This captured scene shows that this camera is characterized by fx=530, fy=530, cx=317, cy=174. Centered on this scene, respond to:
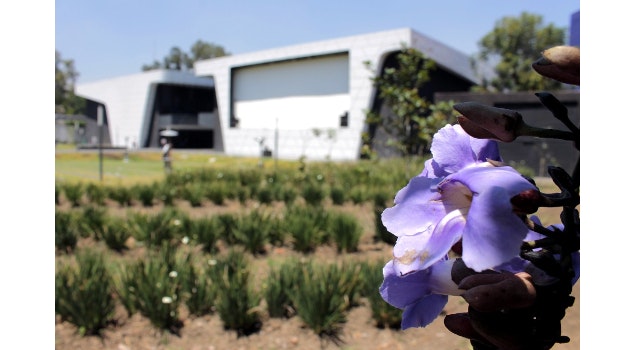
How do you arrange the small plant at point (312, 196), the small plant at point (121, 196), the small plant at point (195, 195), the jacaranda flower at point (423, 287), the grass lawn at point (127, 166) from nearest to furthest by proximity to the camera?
the jacaranda flower at point (423, 287)
the small plant at point (312, 196)
the small plant at point (195, 195)
the small plant at point (121, 196)
the grass lawn at point (127, 166)

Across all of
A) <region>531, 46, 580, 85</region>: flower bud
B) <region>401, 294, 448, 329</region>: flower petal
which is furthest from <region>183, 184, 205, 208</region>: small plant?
<region>531, 46, 580, 85</region>: flower bud

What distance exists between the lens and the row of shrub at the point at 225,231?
5.32 meters

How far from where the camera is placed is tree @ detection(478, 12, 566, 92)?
32156mm

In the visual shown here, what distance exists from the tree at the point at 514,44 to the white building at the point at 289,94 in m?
2.40

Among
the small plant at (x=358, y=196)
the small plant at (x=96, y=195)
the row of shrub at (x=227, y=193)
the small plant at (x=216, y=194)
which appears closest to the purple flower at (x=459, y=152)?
the row of shrub at (x=227, y=193)

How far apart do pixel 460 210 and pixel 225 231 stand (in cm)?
534

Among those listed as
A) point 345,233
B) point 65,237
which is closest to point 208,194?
point 65,237

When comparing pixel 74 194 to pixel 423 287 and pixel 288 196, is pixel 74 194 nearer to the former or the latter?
pixel 288 196

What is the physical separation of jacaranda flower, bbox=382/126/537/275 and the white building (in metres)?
21.6

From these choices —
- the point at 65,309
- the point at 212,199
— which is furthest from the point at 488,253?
the point at 212,199

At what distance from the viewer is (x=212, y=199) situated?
9.05 metres

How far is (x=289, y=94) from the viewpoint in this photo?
101ft

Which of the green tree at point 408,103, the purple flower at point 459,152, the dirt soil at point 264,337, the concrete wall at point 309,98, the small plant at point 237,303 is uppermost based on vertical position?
the concrete wall at point 309,98

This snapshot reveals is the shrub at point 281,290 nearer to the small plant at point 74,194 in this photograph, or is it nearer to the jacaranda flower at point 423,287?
the jacaranda flower at point 423,287
